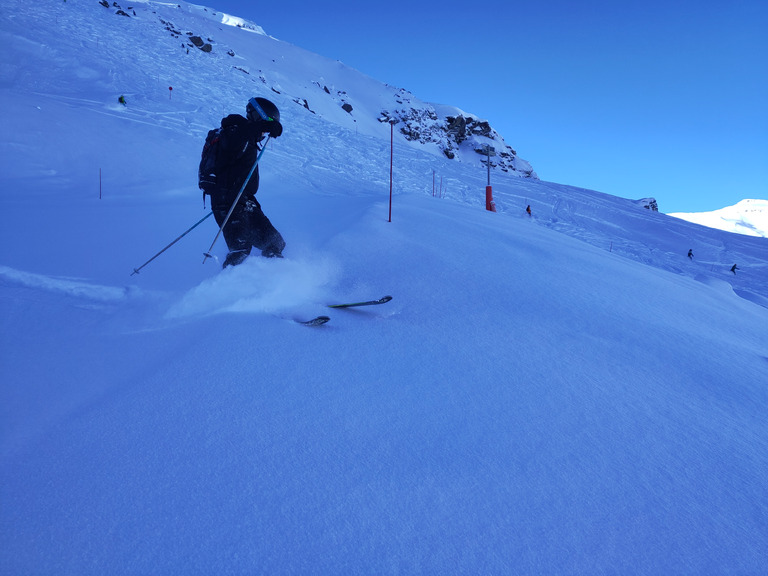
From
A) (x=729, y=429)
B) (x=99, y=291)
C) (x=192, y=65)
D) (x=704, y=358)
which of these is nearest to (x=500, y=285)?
(x=704, y=358)

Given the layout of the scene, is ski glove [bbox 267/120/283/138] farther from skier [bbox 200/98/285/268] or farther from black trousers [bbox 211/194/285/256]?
black trousers [bbox 211/194/285/256]

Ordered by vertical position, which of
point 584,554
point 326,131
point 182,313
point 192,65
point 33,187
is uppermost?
point 192,65

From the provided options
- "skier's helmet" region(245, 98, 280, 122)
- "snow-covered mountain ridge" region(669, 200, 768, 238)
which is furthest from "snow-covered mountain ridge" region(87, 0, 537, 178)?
"snow-covered mountain ridge" region(669, 200, 768, 238)

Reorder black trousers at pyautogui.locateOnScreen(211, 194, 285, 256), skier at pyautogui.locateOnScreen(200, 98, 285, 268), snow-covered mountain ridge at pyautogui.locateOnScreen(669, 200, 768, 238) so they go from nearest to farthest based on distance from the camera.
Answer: skier at pyautogui.locateOnScreen(200, 98, 285, 268) → black trousers at pyautogui.locateOnScreen(211, 194, 285, 256) → snow-covered mountain ridge at pyautogui.locateOnScreen(669, 200, 768, 238)

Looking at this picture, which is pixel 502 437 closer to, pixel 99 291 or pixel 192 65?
pixel 99 291

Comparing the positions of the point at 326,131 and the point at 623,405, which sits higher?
the point at 326,131

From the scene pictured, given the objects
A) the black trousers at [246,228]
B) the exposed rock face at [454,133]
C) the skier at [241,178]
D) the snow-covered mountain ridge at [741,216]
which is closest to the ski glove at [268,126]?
the skier at [241,178]

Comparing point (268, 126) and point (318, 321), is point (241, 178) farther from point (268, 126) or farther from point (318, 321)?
point (318, 321)

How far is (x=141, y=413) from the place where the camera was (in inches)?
72.5

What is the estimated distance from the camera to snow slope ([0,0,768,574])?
134 centimetres

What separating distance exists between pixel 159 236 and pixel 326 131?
18.9 metres

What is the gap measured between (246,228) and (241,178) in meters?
0.47

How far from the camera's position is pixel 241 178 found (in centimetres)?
402

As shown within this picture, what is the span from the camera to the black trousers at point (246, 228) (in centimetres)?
398
